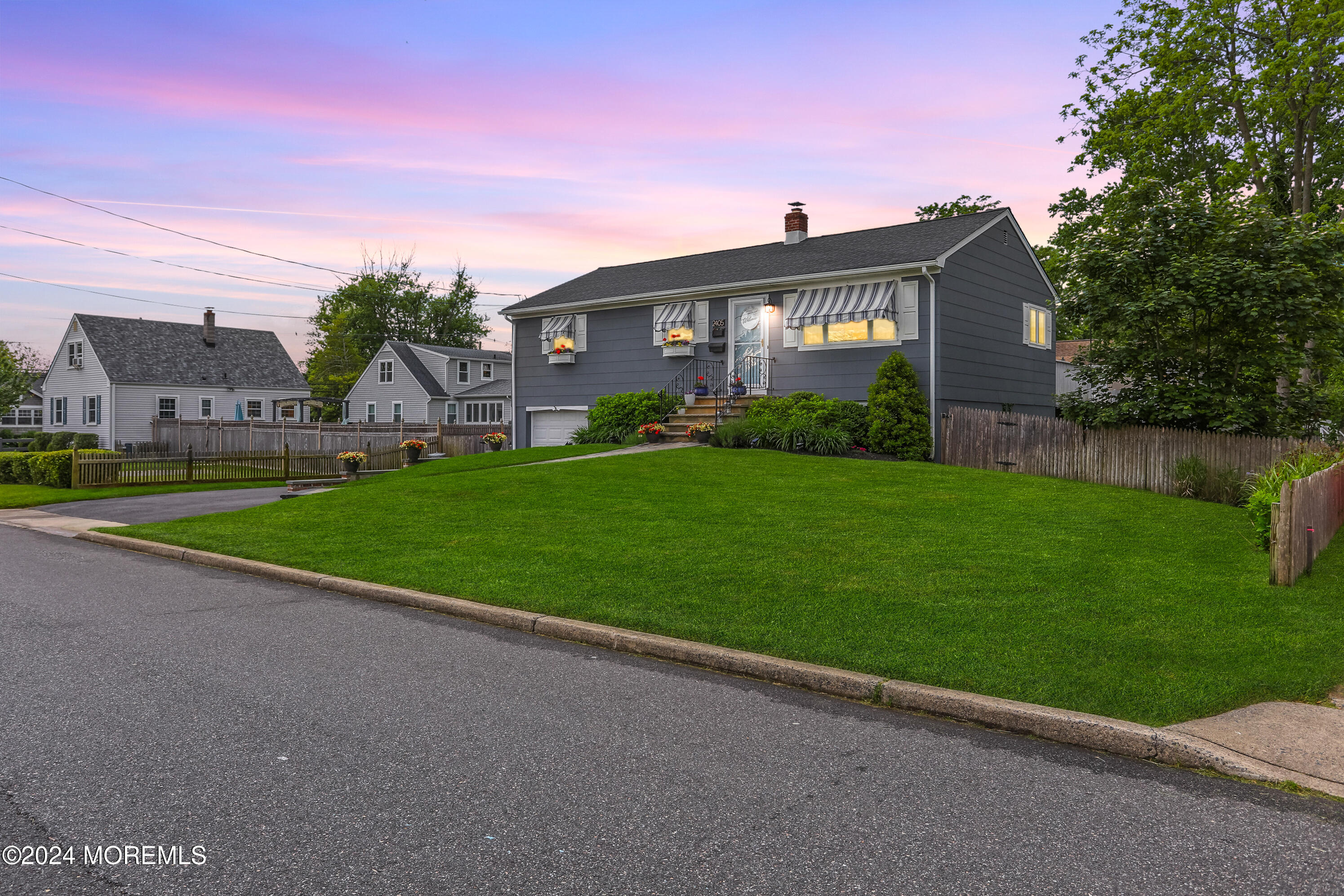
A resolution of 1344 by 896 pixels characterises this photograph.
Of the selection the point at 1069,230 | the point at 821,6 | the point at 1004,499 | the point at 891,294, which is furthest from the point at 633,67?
the point at 1069,230

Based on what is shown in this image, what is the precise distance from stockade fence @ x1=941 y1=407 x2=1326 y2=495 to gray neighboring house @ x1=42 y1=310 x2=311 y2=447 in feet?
131

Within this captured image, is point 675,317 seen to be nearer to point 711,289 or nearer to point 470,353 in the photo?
point 711,289

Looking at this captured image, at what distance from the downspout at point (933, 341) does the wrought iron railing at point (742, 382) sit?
4469 mm

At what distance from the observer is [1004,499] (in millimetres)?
12109

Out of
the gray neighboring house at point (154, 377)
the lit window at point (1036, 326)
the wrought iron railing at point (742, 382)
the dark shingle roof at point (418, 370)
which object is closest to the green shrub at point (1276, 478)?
the lit window at point (1036, 326)

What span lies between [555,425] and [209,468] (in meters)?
10.0

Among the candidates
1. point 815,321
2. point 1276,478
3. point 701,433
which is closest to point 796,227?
point 815,321

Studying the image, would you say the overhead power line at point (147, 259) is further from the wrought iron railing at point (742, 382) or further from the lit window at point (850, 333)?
the lit window at point (850, 333)

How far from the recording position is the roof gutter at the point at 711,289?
19.3 meters

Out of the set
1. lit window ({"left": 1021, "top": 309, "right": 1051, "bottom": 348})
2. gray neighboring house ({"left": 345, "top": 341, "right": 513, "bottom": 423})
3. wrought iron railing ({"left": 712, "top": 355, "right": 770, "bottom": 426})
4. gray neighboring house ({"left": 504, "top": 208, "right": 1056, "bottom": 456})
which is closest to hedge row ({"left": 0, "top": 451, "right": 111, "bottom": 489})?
gray neighboring house ({"left": 504, "top": 208, "right": 1056, "bottom": 456})

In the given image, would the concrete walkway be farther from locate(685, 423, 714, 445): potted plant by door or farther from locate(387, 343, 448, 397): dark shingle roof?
→ locate(387, 343, 448, 397): dark shingle roof

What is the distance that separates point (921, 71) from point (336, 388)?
5916 cm

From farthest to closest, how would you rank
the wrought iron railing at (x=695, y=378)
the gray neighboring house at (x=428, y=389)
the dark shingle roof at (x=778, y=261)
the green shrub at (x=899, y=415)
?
the gray neighboring house at (x=428, y=389) < the wrought iron railing at (x=695, y=378) < the dark shingle roof at (x=778, y=261) < the green shrub at (x=899, y=415)

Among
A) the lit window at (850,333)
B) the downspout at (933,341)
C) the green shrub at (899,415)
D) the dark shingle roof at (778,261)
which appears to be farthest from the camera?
the dark shingle roof at (778,261)
